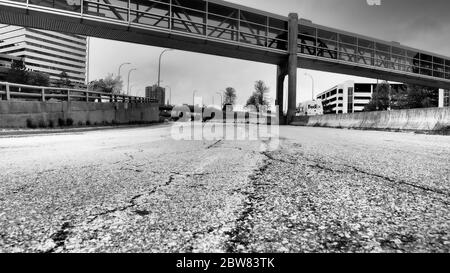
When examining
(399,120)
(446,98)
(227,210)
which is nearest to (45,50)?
(446,98)

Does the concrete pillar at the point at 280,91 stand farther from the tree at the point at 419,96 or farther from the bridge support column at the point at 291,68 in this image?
the tree at the point at 419,96

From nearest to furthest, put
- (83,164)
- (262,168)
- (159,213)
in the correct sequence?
(159,213), (262,168), (83,164)

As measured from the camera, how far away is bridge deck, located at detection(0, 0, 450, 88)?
18.5m

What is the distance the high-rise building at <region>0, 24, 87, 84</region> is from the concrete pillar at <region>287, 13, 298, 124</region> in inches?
4327

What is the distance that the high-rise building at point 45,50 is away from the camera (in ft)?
415

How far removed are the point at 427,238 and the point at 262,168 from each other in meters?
2.28

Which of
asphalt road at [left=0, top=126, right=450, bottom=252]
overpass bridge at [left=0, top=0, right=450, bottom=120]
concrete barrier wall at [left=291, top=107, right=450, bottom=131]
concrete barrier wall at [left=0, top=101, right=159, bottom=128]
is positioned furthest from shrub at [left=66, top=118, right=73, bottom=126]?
concrete barrier wall at [left=291, top=107, right=450, bottom=131]

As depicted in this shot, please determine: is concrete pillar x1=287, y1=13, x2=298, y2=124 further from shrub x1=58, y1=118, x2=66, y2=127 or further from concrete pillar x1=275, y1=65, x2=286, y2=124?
shrub x1=58, y1=118, x2=66, y2=127

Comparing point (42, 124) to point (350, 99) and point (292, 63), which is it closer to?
point (292, 63)

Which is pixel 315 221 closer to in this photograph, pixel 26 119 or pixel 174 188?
pixel 174 188

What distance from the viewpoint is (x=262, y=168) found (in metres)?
3.59

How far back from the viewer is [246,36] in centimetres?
2477

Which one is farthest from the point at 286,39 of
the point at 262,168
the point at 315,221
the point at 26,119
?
the point at 315,221
